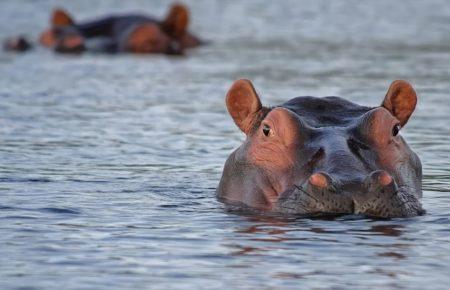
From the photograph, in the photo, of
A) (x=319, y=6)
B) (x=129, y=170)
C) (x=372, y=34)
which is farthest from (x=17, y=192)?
(x=319, y=6)

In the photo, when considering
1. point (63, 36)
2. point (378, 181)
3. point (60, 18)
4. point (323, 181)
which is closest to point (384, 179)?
point (378, 181)

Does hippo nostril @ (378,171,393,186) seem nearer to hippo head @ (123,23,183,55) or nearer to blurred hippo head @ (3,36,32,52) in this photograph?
hippo head @ (123,23,183,55)

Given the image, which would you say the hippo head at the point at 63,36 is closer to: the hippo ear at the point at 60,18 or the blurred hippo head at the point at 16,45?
the hippo ear at the point at 60,18

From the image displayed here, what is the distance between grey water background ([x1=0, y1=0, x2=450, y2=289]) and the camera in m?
7.80

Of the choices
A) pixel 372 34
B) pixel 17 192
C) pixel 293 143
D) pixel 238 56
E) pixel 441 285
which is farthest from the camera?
pixel 372 34

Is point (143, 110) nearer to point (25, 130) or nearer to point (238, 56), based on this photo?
point (25, 130)

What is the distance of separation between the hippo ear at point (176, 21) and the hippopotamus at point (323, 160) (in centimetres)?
1440

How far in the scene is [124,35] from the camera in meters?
24.5

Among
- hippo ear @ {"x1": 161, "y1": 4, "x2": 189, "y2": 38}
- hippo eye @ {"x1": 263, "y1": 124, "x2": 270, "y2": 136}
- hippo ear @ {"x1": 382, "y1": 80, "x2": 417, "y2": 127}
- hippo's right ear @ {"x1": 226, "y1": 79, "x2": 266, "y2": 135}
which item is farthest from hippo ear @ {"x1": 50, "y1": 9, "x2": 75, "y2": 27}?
hippo eye @ {"x1": 263, "y1": 124, "x2": 270, "y2": 136}

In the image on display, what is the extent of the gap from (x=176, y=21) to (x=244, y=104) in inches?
587

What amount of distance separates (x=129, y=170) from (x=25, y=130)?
2635 mm

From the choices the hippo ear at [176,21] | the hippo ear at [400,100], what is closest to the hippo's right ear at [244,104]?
the hippo ear at [400,100]

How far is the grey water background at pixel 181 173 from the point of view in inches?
307

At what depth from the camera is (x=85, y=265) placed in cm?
789
